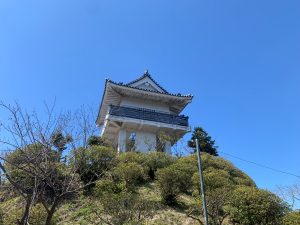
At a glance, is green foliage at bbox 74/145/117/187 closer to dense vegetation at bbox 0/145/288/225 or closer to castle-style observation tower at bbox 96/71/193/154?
dense vegetation at bbox 0/145/288/225

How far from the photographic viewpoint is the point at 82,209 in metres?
14.6

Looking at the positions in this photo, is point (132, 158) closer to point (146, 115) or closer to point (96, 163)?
point (96, 163)

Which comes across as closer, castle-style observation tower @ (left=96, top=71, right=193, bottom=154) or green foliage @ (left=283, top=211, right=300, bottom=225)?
green foliage @ (left=283, top=211, right=300, bottom=225)

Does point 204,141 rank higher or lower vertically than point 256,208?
higher

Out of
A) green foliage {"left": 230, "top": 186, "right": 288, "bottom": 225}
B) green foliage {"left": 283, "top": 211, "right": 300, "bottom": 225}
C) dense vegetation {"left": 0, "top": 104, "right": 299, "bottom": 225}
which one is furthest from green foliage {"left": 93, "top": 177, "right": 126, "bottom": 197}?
green foliage {"left": 283, "top": 211, "right": 300, "bottom": 225}

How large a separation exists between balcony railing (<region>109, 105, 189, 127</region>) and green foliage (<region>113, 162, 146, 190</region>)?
8.53 m

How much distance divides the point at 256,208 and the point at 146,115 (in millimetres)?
14827

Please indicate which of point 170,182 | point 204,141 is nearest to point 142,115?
point 204,141

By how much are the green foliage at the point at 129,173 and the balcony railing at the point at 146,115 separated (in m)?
8.53

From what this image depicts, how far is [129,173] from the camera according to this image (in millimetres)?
16703

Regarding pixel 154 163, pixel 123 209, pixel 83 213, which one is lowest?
pixel 123 209

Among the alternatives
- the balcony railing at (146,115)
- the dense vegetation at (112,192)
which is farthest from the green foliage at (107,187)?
the balcony railing at (146,115)

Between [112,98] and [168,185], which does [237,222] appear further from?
[112,98]

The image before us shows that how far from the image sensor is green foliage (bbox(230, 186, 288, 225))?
12.4 metres
